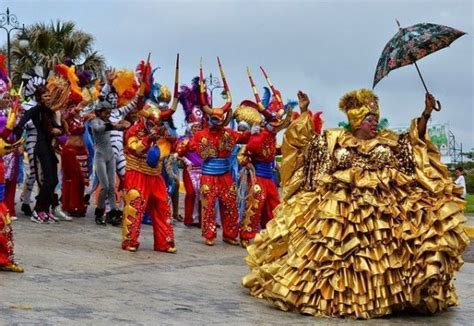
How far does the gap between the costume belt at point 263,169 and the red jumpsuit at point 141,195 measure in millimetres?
1506

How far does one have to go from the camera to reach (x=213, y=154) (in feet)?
34.7

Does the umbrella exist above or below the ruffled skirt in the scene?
above

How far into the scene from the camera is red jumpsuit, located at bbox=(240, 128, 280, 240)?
1072 cm

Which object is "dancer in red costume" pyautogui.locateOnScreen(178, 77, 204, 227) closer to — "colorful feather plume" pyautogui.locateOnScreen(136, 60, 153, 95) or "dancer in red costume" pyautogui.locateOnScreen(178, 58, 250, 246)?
"dancer in red costume" pyautogui.locateOnScreen(178, 58, 250, 246)

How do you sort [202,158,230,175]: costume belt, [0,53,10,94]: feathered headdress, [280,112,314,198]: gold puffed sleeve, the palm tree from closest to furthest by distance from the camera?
[280,112,314,198]: gold puffed sleeve → [0,53,10,94]: feathered headdress → [202,158,230,175]: costume belt → the palm tree

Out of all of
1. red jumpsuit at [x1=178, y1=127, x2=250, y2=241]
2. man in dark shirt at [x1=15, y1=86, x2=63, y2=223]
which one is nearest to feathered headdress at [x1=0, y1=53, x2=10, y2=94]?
man in dark shirt at [x1=15, y1=86, x2=63, y2=223]

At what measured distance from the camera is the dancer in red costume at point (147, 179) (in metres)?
9.41

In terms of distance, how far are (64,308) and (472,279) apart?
480cm

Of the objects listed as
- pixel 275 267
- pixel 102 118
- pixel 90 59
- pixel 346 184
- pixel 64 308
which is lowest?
pixel 64 308

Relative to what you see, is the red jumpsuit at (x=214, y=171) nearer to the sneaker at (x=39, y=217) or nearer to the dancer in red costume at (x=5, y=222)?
the sneaker at (x=39, y=217)

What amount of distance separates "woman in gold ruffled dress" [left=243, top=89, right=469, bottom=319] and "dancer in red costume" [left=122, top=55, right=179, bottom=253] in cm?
248

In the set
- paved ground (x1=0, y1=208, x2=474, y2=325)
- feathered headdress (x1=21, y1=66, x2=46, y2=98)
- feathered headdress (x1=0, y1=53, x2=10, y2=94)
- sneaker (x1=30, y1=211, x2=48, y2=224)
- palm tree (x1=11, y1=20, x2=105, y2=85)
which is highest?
palm tree (x1=11, y1=20, x2=105, y2=85)

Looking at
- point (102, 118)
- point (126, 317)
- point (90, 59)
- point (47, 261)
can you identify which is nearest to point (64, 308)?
point (126, 317)

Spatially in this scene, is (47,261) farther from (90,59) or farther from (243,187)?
(90,59)
